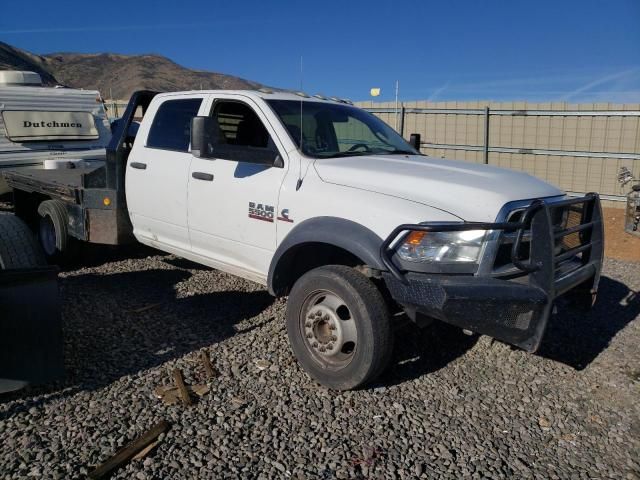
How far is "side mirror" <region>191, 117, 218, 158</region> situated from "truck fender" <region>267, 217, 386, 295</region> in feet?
3.05

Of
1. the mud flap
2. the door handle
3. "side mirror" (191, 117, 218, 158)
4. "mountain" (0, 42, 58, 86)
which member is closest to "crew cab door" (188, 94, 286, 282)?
the door handle

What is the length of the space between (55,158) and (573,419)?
773cm

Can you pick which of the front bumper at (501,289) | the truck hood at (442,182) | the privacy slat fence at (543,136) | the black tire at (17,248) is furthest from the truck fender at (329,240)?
the privacy slat fence at (543,136)

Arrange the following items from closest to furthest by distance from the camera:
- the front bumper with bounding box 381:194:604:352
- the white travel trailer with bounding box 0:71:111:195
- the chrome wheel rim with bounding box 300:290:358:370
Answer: the front bumper with bounding box 381:194:604:352, the chrome wheel rim with bounding box 300:290:358:370, the white travel trailer with bounding box 0:71:111:195

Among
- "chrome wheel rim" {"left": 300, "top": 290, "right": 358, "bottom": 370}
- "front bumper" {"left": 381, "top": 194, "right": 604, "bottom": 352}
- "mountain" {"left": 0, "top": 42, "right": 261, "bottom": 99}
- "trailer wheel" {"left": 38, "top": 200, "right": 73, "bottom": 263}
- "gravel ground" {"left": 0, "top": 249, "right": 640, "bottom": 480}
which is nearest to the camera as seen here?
"gravel ground" {"left": 0, "top": 249, "right": 640, "bottom": 480}

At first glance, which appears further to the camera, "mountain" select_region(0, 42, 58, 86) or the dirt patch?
"mountain" select_region(0, 42, 58, 86)

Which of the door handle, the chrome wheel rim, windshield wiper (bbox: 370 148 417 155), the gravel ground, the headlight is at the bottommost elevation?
the gravel ground

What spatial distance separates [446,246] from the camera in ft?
10.6

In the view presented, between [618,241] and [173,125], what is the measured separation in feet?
25.6

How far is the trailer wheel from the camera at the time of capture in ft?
19.8

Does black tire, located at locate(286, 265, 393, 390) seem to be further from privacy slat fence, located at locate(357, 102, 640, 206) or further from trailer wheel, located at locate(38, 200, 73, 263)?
privacy slat fence, located at locate(357, 102, 640, 206)

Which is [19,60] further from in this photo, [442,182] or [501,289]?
[501,289]

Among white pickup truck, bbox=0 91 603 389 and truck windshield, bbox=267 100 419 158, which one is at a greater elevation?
truck windshield, bbox=267 100 419 158

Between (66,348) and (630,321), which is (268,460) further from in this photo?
(630,321)
